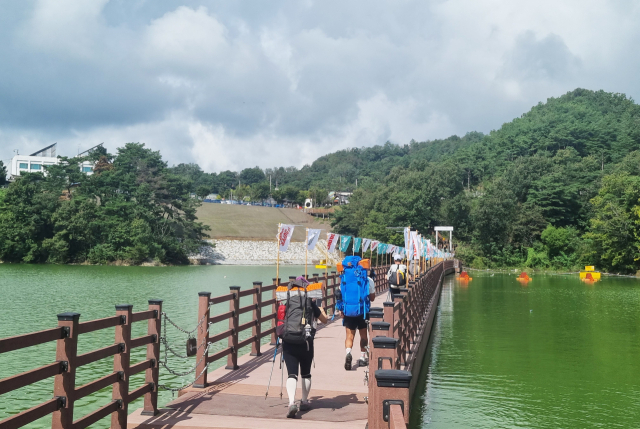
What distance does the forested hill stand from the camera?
59.2 metres

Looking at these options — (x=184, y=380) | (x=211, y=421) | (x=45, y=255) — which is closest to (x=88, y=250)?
(x=45, y=255)

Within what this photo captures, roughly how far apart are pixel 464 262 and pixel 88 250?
45.6m

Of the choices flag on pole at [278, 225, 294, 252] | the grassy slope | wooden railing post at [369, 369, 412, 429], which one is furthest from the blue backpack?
the grassy slope

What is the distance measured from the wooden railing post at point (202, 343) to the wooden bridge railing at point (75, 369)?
1173 millimetres

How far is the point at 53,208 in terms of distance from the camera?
6391cm

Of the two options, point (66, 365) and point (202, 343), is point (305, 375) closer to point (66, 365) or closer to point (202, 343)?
point (202, 343)

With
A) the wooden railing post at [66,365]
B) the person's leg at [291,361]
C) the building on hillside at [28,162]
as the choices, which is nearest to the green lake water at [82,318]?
the person's leg at [291,361]

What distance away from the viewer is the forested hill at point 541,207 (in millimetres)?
59156

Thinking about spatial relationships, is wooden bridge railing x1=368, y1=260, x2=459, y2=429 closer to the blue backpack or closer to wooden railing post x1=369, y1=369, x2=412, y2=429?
wooden railing post x1=369, y1=369, x2=412, y2=429

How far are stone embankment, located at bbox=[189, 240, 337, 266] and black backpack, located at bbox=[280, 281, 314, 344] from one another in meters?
69.0

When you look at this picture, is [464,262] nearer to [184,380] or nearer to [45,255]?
[45,255]

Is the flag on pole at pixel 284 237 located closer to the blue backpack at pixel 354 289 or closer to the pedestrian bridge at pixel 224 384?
the pedestrian bridge at pixel 224 384

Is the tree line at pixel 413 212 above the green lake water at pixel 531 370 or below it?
above

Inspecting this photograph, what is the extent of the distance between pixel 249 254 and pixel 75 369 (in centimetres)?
7714
